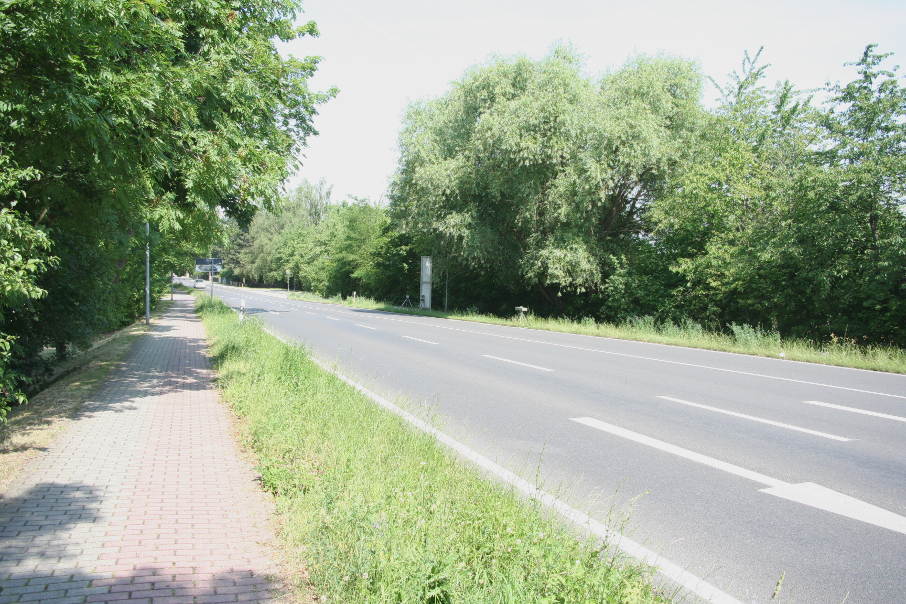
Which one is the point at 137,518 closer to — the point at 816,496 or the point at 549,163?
the point at 816,496

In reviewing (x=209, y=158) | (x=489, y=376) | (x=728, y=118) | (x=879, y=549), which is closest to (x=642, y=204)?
(x=728, y=118)

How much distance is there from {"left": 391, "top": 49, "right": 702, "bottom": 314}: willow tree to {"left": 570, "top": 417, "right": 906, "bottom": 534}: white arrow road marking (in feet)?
63.3

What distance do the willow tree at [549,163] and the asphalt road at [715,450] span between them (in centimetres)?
1325

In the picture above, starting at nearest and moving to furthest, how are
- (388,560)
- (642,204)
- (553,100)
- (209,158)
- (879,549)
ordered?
1. (388,560)
2. (879,549)
3. (209,158)
4. (553,100)
5. (642,204)

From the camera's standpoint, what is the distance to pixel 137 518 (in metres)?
4.08

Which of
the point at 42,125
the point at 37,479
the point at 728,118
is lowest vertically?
the point at 37,479

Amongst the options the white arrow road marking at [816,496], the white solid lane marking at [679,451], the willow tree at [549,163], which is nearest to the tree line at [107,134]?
the white solid lane marking at [679,451]

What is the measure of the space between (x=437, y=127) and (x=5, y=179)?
2697cm

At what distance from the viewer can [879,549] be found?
12.3ft

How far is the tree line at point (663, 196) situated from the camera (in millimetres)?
15375

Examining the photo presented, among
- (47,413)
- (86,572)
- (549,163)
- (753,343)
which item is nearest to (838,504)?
(86,572)

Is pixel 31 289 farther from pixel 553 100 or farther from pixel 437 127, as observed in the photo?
pixel 437 127

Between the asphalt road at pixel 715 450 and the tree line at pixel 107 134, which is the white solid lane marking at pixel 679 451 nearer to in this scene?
the asphalt road at pixel 715 450

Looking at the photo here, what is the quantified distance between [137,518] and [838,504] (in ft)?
Result: 17.1
